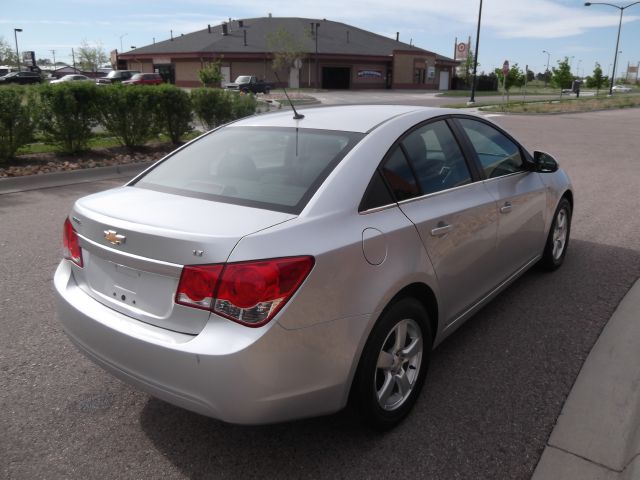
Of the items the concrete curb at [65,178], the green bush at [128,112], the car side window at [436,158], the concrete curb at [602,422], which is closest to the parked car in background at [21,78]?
the green bush at [128,112]

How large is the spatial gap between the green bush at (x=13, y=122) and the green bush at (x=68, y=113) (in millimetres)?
334

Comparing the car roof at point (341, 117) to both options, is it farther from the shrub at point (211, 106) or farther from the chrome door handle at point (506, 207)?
the shrub at point (211, 106)

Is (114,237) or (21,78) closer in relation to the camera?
(114,237)

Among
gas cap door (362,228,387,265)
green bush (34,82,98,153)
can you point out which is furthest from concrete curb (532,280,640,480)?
green bush (34,82,98,153)

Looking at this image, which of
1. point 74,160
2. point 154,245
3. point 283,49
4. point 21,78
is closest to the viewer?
point 154,245

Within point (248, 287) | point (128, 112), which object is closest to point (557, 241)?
point (248, 287)

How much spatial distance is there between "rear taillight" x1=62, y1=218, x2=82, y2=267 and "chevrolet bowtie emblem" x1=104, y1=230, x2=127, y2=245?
38 centimetres

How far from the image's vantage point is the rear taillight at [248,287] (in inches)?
89.3

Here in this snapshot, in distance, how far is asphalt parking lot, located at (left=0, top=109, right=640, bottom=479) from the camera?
2.68m

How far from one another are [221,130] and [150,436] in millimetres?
2016

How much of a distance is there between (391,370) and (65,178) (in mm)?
8602

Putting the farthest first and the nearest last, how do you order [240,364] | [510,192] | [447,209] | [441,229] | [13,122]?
[13,122] < [510,192] < [447,209] < [441,229] < [240,364]

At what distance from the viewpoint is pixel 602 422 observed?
2998 millimetres

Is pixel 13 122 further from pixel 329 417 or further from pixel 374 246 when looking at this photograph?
pixel 374 246
